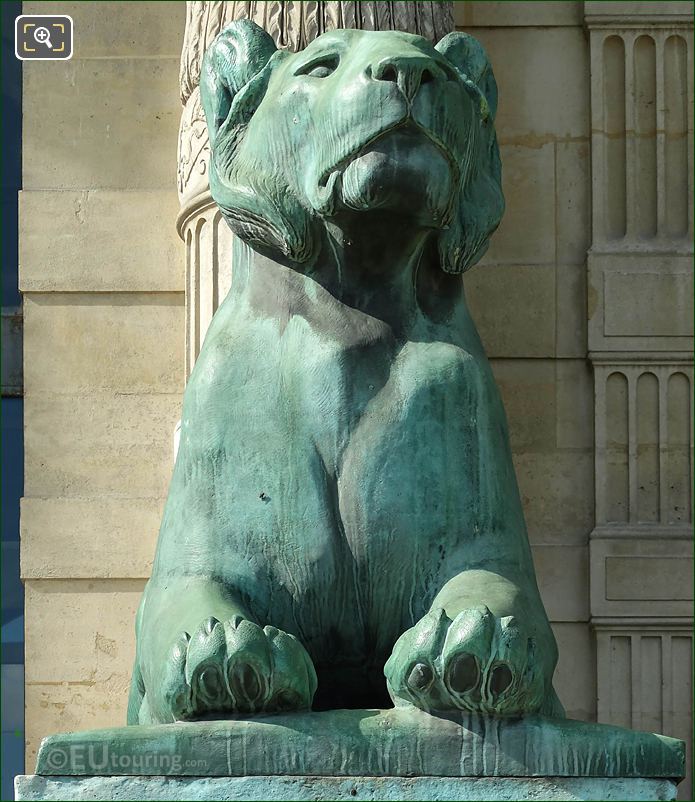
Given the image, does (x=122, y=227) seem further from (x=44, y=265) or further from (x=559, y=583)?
(x=559, y=583)

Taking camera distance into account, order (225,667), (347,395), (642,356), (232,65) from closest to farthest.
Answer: (225,667)
(347,395)
(232,65)
(642,356)

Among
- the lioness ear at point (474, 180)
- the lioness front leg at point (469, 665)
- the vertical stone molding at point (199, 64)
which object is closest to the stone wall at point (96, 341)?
the vertical stone molding at point (199, 64)

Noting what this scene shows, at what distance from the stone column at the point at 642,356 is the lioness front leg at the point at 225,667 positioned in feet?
8.50

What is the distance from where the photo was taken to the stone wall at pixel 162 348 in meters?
5.98

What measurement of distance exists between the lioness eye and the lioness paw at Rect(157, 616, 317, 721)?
1.08m

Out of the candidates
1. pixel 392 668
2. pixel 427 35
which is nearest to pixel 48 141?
pixel 427 35

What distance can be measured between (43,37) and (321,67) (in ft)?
9.27

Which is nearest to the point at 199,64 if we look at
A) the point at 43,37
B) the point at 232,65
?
the point at 43,37

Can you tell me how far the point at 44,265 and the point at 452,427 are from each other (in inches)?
109

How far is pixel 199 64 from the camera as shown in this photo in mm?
5832

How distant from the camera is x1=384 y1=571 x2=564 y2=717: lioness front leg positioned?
344 centimetres

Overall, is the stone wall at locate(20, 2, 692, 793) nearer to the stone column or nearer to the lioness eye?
the stone column

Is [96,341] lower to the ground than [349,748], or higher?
higher

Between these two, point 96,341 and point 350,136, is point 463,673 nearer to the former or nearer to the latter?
point 350,136
